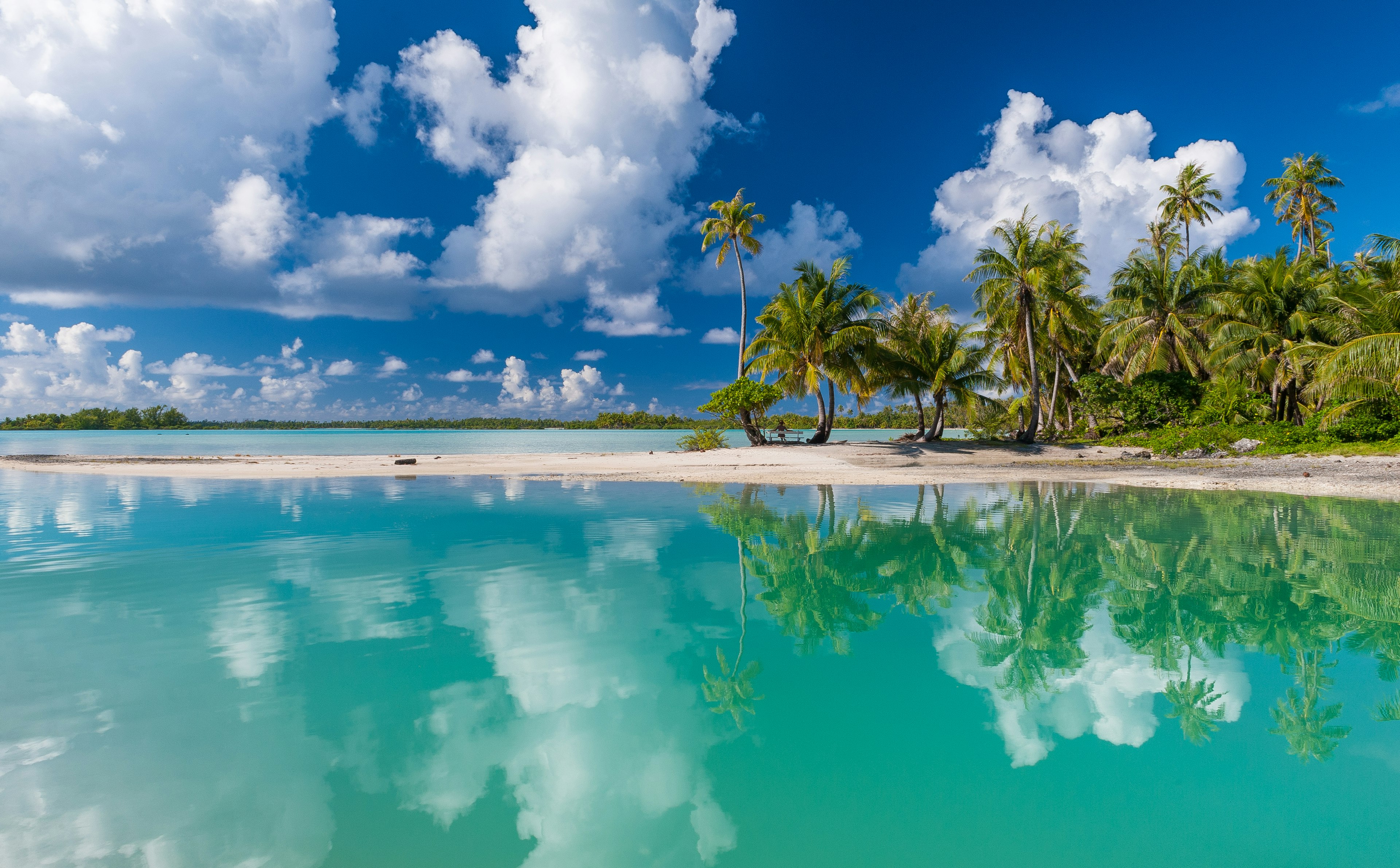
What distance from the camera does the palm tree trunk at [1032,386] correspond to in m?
32.0

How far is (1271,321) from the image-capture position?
Result: 3083 cm

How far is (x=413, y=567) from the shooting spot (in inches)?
352

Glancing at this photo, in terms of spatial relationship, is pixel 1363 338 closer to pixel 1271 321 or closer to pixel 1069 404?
pixel 1271 321

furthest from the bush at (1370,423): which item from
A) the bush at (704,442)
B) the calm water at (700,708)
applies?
the bush at (704,442)

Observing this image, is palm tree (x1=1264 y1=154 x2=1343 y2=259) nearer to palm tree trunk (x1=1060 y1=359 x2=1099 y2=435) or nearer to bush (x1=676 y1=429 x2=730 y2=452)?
palm tree trunk (x1=1060 y1=359 x2=1099 y2=435)

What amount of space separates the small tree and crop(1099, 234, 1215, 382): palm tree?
1854cm

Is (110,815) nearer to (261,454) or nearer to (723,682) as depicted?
(723,682)

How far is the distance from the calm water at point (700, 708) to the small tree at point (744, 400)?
76.6 ft

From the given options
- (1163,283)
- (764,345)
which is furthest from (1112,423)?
(764,345)

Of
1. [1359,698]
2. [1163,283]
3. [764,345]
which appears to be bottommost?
[1359,698]

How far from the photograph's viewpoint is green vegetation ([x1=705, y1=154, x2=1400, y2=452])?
27.4 meters

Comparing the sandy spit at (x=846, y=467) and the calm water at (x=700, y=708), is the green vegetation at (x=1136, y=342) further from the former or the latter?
the calm water at (x=700, y=708)

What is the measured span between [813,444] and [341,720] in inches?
1249

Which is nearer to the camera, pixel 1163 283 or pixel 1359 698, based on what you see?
pixel 1359 698
